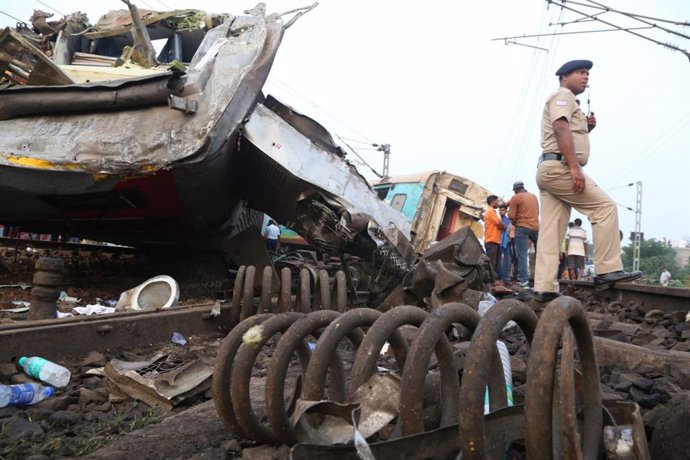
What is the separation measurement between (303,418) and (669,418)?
3.86 feet

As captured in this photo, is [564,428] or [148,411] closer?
[564,428]

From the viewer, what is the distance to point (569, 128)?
440 centimetres

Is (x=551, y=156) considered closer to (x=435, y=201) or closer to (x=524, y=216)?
(x=524, y=216)

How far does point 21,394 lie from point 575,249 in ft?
36.5

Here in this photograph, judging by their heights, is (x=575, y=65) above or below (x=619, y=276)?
above

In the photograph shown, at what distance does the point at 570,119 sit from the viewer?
447cm

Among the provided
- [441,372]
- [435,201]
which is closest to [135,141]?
[441,372]

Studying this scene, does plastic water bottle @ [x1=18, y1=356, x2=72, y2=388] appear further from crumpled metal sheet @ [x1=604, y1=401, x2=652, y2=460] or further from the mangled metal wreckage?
crumpled metal sheet @ [x1=604, y1=401, x2=652, y2=460]

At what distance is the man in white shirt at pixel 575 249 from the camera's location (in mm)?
10891

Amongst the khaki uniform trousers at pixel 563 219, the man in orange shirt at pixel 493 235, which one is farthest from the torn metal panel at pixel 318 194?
the man in orange shirt at pixel 493 235

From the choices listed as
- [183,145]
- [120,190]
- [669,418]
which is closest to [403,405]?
[669,418]

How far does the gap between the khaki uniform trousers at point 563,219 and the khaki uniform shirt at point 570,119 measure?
0.21m

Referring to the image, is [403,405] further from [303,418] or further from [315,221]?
[315,221]

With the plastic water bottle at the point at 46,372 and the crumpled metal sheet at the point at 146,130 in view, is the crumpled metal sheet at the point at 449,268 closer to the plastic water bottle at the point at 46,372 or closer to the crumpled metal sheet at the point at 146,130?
the crumpled metal sheet at the point at 146,130
